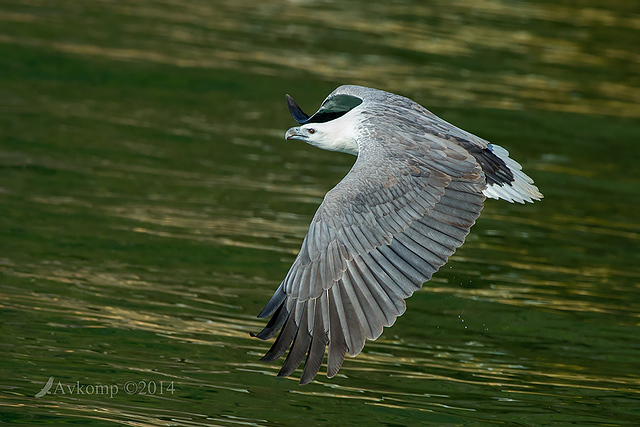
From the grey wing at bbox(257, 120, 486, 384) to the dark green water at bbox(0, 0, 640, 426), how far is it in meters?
0.86

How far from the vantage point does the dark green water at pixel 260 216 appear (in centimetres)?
734

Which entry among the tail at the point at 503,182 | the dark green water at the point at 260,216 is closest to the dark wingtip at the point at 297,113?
the dark green water at the point at 260,216

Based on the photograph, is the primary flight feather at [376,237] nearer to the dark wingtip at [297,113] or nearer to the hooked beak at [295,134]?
the hooked beak at [295,134]

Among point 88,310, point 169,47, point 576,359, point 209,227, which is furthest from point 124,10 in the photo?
point 576,359

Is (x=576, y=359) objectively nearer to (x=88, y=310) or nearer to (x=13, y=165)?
(x=88, y=310)

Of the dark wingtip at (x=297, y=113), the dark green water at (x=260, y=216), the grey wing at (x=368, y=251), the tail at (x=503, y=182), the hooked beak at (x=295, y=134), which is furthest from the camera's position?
the dark wingtip at (x=297, y=113)

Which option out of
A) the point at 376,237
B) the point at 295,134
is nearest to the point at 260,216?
the point at 295,134

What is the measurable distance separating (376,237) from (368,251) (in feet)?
0.42

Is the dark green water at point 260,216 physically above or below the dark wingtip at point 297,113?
below

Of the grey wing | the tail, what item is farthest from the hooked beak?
the tail

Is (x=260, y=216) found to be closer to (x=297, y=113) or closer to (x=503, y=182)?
(x=297, y=113)

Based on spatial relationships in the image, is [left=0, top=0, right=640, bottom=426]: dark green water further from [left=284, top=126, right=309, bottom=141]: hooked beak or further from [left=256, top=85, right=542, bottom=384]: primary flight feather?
[left=284, top=126, right=309, bottom=141]: hooked beak

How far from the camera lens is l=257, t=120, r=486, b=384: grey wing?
6.22 m

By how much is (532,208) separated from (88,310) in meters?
5.98
